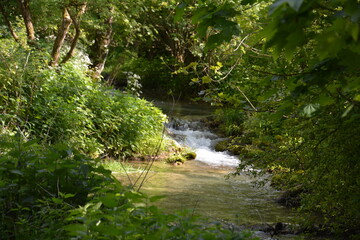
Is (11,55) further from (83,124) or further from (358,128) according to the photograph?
(358,128)

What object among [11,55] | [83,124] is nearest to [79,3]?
[11,55]

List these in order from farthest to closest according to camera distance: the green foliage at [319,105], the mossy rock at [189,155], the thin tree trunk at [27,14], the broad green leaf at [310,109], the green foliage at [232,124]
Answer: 1. the green foliage at [232,124]
2. the mossy rock at [189,155]
3. the thin tree trunk at [27,14]
4. the broad green leaf at [310,109]
5. the green foliage at [319,105]

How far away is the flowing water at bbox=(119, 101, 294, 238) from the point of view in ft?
→ 18.6

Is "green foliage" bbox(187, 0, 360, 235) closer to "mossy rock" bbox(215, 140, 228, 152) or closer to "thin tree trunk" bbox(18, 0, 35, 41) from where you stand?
"thin tree trunk" bbox(18, 0, 35, 41)

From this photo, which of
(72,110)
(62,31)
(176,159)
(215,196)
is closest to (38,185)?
(215,196)

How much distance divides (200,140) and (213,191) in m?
6.02

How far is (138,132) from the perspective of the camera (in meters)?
9.54

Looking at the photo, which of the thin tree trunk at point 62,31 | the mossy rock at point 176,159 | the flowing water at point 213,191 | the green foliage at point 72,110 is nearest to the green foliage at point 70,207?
the flowing water at point 213,191

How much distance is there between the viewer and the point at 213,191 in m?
7.28

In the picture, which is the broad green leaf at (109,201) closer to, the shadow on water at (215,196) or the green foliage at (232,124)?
the shadow on water at (215,196)

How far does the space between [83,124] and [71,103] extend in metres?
0.55

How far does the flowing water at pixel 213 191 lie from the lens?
18.6ft

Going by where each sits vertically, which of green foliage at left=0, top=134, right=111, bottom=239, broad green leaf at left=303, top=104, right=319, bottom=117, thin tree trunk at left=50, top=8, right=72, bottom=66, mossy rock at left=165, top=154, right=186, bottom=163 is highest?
thin tree trunk at left=50, top=8, right=72, bottom=66

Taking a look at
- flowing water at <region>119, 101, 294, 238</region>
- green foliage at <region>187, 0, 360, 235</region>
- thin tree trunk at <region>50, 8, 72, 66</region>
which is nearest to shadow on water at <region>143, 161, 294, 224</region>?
flowing water at <region>119, 101, 294, 238</region>
